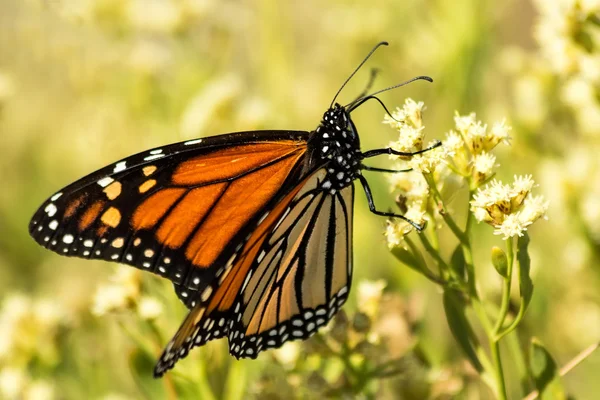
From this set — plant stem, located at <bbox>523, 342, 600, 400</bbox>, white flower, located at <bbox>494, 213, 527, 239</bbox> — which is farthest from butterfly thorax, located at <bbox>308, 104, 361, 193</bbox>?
plant stem, located at <bbox>523, 342, 600, 400</bbox>

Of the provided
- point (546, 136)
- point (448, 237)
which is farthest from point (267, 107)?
point (546, 136)

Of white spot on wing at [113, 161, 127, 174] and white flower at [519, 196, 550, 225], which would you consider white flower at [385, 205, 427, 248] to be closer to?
white flower at [519, 196, 550, 225]

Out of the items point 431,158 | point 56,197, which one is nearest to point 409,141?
point 431,158

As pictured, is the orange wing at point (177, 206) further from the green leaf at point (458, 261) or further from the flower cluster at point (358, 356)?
the green leaf at point (458, 261)

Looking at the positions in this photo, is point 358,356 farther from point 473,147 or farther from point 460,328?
point 473,147

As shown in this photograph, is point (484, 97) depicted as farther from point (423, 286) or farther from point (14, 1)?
point (14, 1)

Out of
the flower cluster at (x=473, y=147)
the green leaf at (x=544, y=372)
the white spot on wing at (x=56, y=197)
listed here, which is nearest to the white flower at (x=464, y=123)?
the flower cluster at (x=473, y=147)
